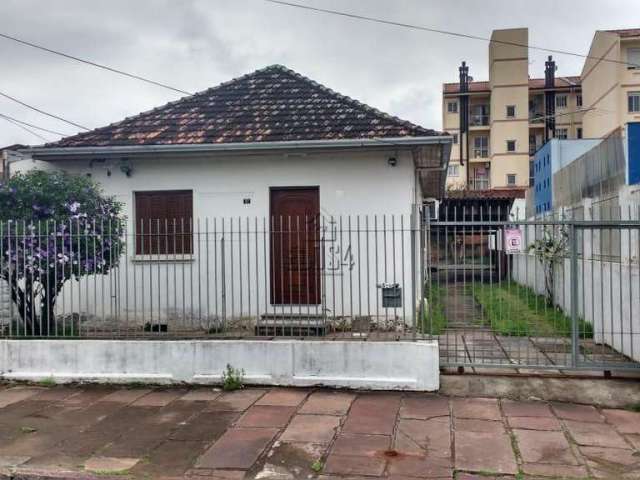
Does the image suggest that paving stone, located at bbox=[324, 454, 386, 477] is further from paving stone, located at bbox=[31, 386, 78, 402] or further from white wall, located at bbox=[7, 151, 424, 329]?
white wall, located at bbox=[7, 151, 424, 329]

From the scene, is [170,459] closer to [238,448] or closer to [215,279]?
[238,448]

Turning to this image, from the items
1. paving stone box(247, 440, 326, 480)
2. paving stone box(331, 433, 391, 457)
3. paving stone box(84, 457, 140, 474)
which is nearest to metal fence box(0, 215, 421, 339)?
paving stone box(331, 433, 391, 457)

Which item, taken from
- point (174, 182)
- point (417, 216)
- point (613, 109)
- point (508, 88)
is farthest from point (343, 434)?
point (508, 88)

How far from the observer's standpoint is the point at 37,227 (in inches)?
326

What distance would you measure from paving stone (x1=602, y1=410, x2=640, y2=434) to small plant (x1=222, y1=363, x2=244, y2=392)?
4.26m

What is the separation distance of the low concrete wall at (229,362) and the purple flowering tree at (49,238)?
25.1 inches

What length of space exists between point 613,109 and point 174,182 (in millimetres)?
36496

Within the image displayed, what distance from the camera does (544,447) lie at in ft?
17.3

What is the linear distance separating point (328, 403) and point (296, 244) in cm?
383

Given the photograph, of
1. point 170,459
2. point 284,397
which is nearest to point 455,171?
point 284,397

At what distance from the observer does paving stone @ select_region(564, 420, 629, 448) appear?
213 inches

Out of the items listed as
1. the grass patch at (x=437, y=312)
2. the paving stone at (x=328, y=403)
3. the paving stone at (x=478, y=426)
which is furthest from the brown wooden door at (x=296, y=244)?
the paving stone at (x=478, y=426)

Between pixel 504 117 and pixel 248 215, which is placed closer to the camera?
pixel 248 215

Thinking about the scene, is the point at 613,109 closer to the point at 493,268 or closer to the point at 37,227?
the point at 493,268
